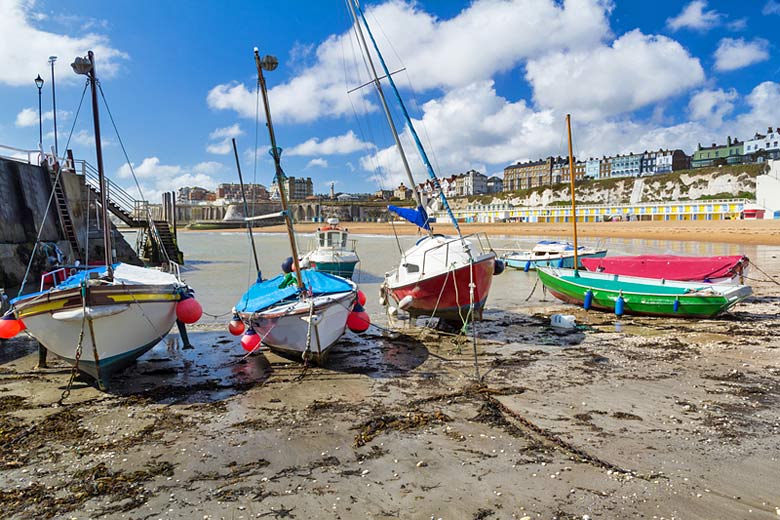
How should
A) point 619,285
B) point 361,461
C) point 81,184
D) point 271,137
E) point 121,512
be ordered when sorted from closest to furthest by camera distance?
point 121,512
point 361,461
point 271,137
point 619,285
point 81,184

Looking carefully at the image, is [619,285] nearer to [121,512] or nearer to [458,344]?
[458,344]

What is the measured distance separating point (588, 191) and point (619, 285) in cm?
12159

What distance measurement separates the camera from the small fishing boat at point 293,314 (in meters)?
9.73

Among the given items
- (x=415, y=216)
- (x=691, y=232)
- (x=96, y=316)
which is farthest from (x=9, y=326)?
(x=691, y=232)

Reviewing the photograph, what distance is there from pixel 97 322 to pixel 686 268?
17738 mm

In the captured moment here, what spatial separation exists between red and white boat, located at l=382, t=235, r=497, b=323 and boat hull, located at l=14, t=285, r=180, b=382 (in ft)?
21.9

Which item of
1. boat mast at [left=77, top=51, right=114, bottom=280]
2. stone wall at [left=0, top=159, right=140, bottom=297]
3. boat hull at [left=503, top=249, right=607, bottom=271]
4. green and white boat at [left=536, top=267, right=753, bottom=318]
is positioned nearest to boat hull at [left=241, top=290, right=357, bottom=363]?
boat mast at [left=77, top=51, right=114, bottom=280]

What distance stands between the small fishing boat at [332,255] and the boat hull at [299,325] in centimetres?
1180

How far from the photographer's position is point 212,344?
42.4 feet

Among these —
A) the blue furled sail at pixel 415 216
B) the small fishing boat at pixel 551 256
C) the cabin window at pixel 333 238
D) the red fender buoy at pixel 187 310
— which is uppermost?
the blue furled sail at pixel 415 216

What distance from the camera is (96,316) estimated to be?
337 inches

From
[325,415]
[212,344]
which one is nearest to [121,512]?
[325,415]

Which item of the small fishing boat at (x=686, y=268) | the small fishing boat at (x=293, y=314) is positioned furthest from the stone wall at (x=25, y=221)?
the small fishing boat at (x=686, y=268)

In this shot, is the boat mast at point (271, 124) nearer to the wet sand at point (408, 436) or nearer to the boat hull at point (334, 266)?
the wet sand at point (408, 436)
